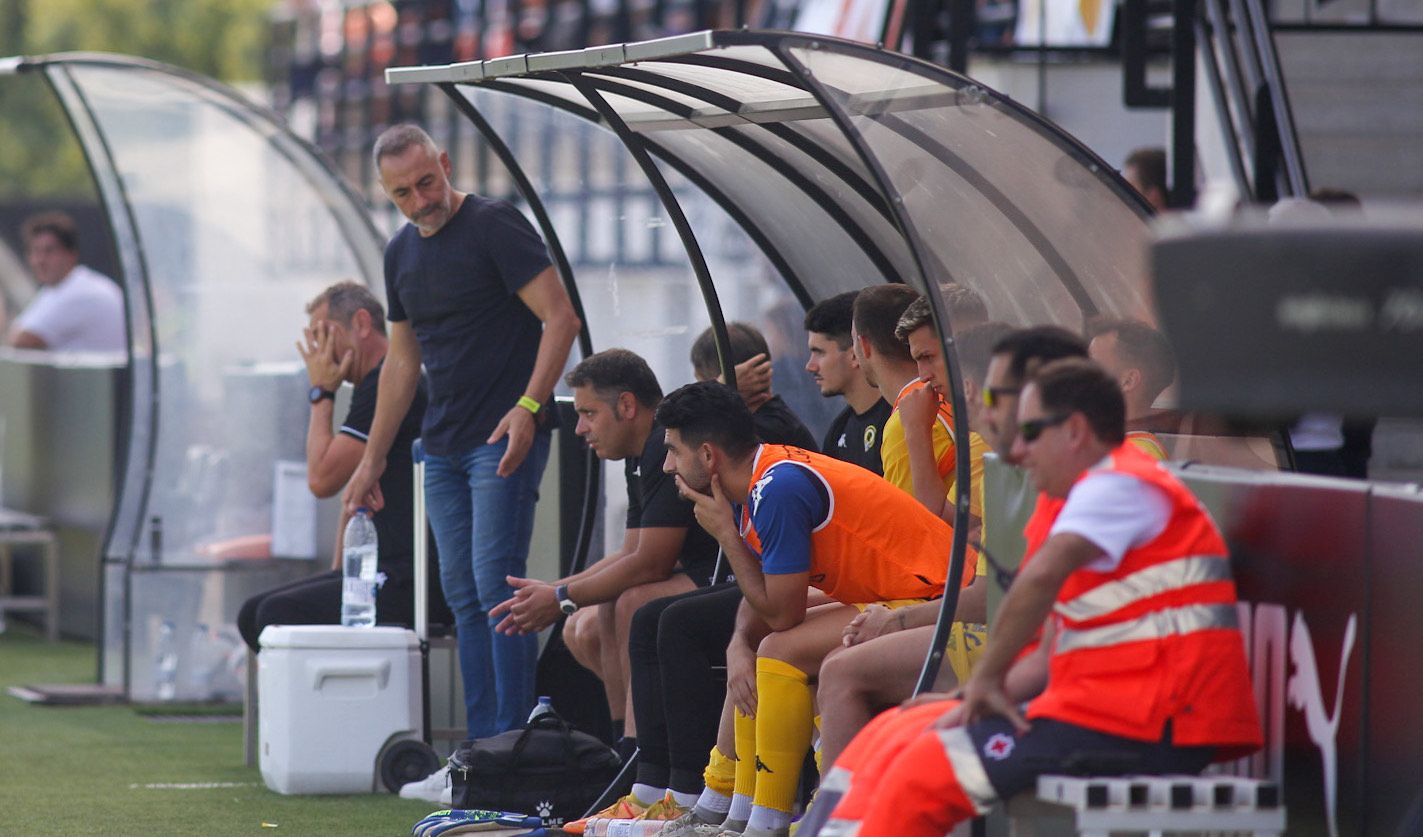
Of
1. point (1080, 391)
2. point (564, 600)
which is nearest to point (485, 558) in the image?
point (564, 600)

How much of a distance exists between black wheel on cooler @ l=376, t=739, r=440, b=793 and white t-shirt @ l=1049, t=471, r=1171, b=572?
145 inches

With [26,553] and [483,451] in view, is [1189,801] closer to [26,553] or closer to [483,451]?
[483,451]

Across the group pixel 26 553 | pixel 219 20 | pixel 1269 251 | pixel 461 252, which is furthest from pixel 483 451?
pixel 219 20

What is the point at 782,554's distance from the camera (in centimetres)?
533

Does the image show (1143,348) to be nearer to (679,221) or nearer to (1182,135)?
(679,221)

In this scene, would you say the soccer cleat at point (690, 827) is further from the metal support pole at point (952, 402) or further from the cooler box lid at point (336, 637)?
the cooler box lid at point (336, 637)

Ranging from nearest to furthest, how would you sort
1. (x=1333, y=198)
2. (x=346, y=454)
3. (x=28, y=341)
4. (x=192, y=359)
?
(x=1333, y=198) → (x=346, y=454) → (x=192, y=359) → (x=28, y=341)

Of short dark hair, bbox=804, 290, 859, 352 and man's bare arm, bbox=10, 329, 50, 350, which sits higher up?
short dark hair, bbox=804, 290, 859, 352

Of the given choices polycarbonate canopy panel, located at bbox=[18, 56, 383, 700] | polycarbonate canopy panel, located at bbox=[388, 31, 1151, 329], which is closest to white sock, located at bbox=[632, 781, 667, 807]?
polycarbonate canopy panel, located at bbox=[388, 31, 1151, 329]

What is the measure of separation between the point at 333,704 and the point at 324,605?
31.8 inches

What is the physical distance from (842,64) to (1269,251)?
284 centimetres

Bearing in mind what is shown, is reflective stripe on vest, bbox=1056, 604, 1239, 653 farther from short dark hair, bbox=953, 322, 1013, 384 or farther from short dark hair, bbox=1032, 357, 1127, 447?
short dark hair, bbox=953, 322, 1013, 384

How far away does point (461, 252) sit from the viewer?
7078 mm

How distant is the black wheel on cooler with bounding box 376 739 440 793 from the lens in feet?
23.4
